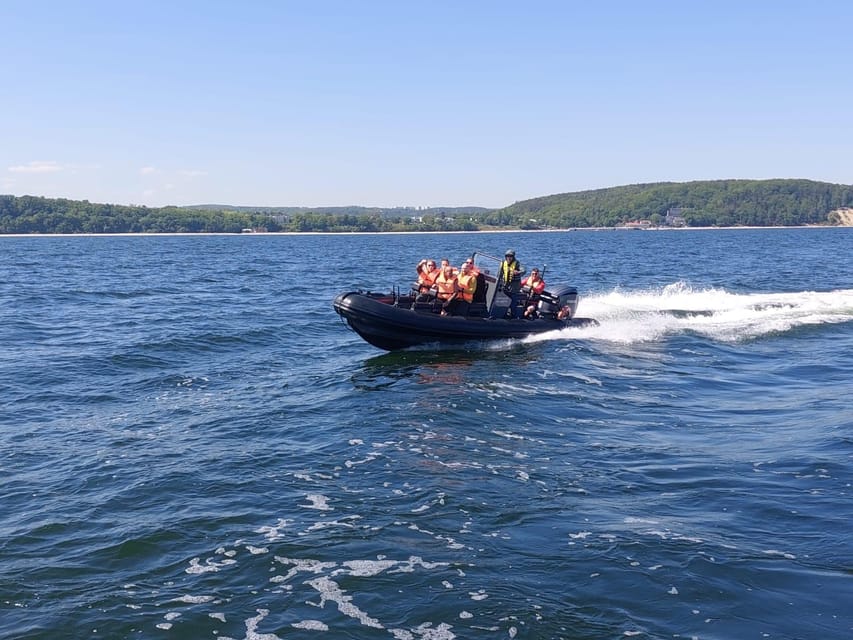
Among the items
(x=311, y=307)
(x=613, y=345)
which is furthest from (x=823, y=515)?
(x=311, y=307)

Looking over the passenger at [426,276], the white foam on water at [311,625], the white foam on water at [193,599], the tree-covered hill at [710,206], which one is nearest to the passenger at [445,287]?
the passenger at [426,276]

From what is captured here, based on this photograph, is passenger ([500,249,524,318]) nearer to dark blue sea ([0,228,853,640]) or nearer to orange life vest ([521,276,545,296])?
orange life vest ([521,276,545,296])

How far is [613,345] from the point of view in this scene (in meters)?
17.6

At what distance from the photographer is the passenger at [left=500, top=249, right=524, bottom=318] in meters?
17.5

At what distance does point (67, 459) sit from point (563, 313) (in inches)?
487

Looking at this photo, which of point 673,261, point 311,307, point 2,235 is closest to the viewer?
point 311,307

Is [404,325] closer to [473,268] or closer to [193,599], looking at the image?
[473,268]

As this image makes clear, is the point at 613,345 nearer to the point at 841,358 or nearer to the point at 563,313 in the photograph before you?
the point at 563,313

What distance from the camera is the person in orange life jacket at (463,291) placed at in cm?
1694

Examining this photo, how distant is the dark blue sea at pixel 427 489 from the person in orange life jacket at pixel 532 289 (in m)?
1.32

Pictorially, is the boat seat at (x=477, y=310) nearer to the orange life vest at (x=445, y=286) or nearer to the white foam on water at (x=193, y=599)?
the orange life vest at (x=445, y=286)

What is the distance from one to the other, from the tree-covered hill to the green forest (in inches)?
8.2

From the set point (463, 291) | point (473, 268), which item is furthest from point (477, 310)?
point (473, 268)

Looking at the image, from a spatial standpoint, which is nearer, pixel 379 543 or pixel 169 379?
pixel 379 543
